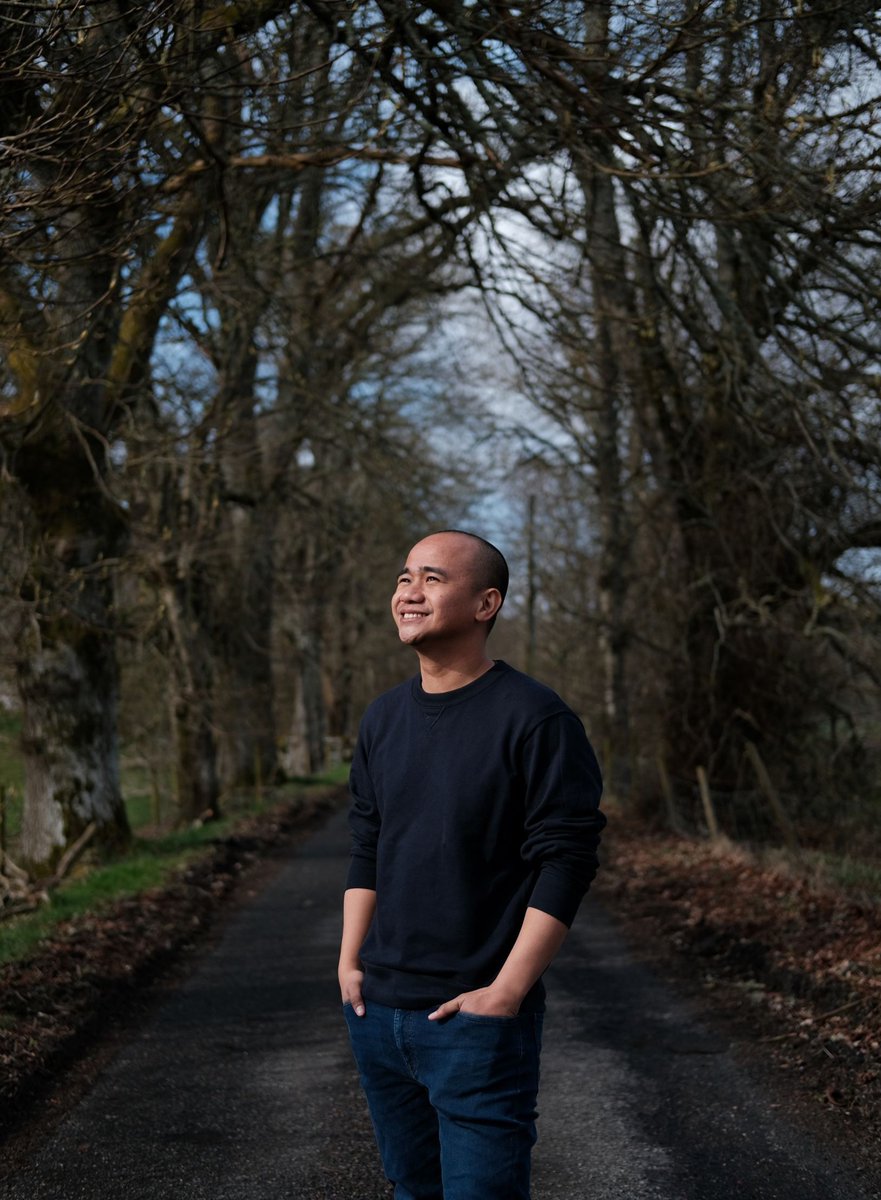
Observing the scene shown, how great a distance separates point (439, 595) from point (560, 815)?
0.61 m

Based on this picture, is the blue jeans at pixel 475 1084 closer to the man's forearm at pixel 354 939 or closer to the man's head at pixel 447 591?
the man's forearm at pixel 354 939

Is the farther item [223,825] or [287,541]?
[287,541]

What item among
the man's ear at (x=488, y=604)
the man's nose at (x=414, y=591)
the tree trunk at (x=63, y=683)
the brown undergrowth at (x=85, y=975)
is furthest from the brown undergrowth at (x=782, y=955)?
the tree trunk at (x=63, y=683)

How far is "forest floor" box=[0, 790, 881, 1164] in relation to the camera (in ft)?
17.7

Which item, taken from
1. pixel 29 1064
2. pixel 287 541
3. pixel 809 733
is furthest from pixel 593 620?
pixel 29 1064

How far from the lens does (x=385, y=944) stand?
2934mm

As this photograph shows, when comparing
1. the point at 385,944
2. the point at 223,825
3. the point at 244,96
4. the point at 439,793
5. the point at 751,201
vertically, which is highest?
the point at 244,96

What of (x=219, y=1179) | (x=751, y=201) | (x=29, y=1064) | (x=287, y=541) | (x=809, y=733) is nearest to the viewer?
(x=219, y=1179)

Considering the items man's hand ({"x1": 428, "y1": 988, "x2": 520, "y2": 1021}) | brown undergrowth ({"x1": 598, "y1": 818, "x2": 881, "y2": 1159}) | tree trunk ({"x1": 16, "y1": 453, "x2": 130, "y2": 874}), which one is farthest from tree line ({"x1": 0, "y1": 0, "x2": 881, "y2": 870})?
man's hand ({"x1": 428, "y1": 988, "x2": 520, "y2": 1021})

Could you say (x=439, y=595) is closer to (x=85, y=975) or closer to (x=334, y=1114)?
(x=334, y=1114)

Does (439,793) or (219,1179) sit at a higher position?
(439,793)

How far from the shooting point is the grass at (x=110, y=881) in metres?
8.00

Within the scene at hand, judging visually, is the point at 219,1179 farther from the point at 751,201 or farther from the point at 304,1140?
the point at 751,201

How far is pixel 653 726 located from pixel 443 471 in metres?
5.00
